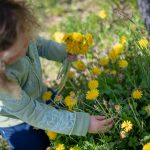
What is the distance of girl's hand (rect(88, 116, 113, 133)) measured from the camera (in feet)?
7.45

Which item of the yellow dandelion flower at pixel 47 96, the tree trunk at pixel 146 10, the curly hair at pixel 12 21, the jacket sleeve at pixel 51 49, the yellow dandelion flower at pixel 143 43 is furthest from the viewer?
the tree trunk at pixel 146 10

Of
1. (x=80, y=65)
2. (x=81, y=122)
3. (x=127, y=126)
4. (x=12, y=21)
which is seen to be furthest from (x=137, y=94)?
(x=12, y=21)

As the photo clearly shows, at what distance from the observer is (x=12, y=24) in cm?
193

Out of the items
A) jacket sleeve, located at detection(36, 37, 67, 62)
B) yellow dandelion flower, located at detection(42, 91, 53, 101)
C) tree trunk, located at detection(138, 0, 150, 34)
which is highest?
tree trunk, located at detection(138, 0, 150, 34)

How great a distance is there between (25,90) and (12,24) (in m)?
0.60

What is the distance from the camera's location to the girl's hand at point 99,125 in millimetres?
2271

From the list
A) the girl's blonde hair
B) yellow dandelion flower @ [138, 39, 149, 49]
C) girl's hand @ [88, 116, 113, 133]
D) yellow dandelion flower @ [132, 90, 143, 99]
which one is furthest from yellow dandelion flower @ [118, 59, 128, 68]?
the girl's blonde hair

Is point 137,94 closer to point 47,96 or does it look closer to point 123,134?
point 123,134

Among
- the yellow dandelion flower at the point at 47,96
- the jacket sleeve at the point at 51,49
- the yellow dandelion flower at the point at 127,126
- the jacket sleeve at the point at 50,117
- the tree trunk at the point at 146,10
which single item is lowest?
the yellow dandelion flower at the point at 47,96

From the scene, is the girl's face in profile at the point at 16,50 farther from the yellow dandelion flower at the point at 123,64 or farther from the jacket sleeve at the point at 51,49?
the yellow dandelion flower at the point at 123,64

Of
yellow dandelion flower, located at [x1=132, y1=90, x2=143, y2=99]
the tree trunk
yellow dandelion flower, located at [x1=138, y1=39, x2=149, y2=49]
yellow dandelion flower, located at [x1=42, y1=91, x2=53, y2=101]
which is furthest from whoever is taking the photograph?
the tree trunk

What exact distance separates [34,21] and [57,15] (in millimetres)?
2378

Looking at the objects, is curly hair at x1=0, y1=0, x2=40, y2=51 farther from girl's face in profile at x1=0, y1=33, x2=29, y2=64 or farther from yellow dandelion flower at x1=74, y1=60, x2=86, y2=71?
yellow dandelion flower at x1=74, y1=60, x2=86, y2=71

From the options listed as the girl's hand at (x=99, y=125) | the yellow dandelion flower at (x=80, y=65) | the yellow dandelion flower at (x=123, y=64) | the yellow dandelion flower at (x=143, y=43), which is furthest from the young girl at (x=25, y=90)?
the yellow dandelion flower at (x=143, y=43)
